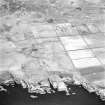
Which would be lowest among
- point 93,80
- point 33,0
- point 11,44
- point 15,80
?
point 93,80

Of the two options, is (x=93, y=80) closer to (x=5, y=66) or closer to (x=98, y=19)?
(x=5, y=66)

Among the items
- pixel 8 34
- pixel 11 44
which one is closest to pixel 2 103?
pixel 11 44

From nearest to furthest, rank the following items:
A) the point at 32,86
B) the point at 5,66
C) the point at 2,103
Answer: the point at 2,103 < the point at 32,86 < the point at 5,66

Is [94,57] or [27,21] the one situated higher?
[27,21]

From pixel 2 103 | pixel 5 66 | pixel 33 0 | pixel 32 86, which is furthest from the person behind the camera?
pixel 33 0

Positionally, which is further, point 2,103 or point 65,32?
point 65,32

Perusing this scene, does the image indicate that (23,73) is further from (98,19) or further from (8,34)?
(98,19)
